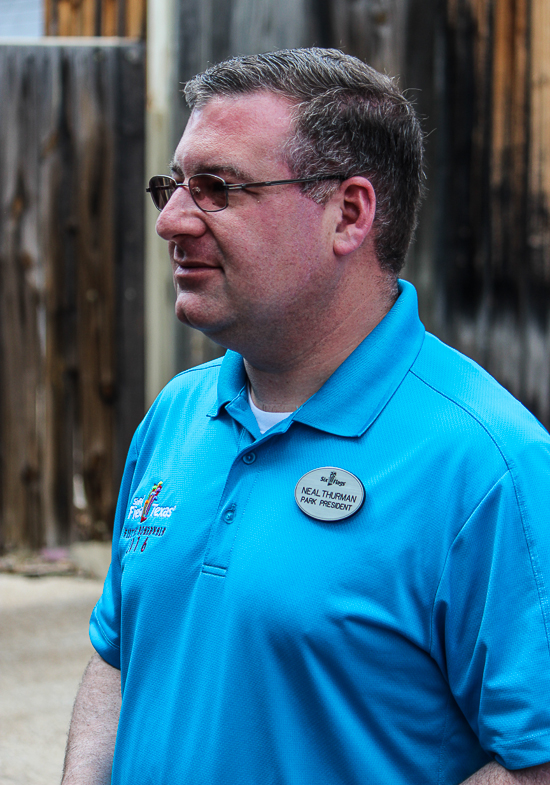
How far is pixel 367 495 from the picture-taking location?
49.6 inches

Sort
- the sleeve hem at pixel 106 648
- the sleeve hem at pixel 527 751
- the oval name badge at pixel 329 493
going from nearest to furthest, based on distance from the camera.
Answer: the sleeve hem at pixel 527 751, the oval name badge at pixel 329 493, the sleeve hem at pixel 106 648

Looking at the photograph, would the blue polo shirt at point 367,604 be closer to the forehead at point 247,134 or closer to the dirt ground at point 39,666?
the forehead at point 247,134

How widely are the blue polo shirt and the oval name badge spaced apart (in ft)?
0.05

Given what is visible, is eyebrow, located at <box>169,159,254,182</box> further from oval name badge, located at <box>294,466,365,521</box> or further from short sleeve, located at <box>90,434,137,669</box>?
short sleeve, located at <box>90,434,137,669</box>

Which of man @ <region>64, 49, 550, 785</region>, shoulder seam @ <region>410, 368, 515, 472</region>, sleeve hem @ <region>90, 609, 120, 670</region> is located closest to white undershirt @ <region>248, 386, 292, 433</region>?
man @ <region>64, 49, 550, 785</region>

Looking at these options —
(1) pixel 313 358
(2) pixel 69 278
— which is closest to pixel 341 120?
(1) pixel 313 358

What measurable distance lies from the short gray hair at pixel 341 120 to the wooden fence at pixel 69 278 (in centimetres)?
264

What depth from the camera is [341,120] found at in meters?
1.45

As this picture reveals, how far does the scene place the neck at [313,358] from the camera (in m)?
1.48

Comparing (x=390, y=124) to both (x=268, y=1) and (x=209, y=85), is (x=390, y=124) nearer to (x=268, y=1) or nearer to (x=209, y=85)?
(x=209, y=85)

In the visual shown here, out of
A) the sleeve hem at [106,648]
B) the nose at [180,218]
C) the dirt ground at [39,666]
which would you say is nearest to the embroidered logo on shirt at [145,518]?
the sleeve hem at [106,648]

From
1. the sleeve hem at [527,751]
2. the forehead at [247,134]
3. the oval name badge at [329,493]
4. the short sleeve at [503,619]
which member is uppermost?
the forehead at [247,134]

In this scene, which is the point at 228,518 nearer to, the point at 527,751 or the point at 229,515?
the point at 229,515

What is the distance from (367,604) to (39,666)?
8.65 ft
